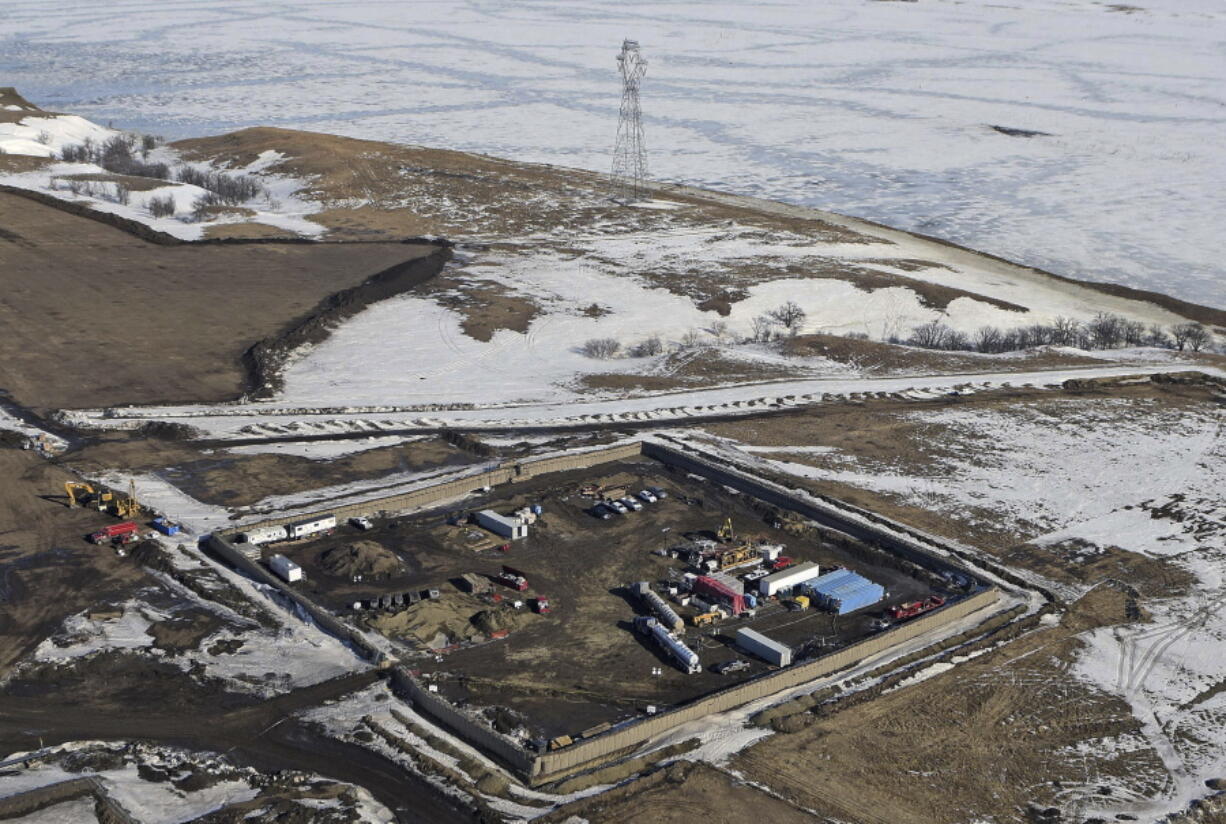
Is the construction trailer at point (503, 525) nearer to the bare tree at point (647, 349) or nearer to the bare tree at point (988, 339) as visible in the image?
the bare tree at point (647, 349)

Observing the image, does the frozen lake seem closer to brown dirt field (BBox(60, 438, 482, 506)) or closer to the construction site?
the construction site

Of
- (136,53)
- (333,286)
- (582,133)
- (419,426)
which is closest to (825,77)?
(582,133)

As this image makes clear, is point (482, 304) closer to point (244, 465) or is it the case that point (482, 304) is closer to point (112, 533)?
point (244, 465)

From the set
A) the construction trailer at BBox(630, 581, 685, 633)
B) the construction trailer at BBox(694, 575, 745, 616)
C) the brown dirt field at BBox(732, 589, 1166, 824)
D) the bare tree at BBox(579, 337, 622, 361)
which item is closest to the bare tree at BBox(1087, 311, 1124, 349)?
the bare tree at BBox(579, 337, 622, 361)

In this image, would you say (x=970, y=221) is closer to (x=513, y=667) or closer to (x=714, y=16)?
(x=513, y=667)

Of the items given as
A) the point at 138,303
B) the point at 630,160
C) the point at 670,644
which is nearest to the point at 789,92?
the point at 630,160

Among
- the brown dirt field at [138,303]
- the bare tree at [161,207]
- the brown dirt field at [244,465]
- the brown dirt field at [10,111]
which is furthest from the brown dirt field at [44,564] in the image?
the brown dirt field at [10,111]
